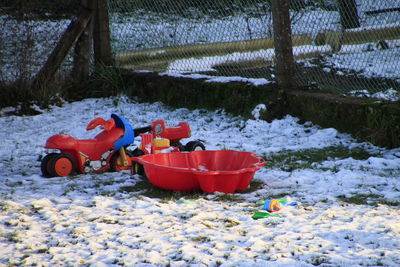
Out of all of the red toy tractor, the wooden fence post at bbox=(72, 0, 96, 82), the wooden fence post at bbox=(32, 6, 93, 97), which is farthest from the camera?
the wooden fence post at bbox=(72, 0, 96, 82)

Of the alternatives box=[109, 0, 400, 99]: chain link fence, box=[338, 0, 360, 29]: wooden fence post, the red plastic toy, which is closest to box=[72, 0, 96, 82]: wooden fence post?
box=[109, 0, 400, 99]: chain link fence

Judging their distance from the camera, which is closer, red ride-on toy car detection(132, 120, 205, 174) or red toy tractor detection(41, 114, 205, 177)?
red toy tractor detection(41, 114, 205, 177)

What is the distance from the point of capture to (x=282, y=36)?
6234mm

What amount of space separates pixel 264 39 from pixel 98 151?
2.71 m

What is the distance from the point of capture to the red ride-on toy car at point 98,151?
4.76 metres

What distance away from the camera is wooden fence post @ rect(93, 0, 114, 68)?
834 cm

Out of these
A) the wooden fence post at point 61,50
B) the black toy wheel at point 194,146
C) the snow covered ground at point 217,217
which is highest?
the wooden fence post at point 61,50

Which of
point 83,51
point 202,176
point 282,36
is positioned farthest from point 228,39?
point 202,176

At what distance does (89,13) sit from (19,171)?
3781 mm

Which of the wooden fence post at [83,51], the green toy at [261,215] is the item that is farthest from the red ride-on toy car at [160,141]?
the wooden fence post at [83,51]

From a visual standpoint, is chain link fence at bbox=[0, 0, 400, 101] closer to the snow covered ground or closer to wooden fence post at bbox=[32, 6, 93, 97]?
wooden fence post at bbox=[32, 6, 93, 97]

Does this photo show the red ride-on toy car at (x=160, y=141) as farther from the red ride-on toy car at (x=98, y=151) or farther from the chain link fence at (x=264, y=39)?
the chain link fence at (x=264, y=39)

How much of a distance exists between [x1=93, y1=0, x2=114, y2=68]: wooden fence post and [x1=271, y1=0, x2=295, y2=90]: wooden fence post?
304 cm

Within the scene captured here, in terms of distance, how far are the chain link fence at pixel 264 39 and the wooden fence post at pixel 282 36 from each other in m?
0.18
